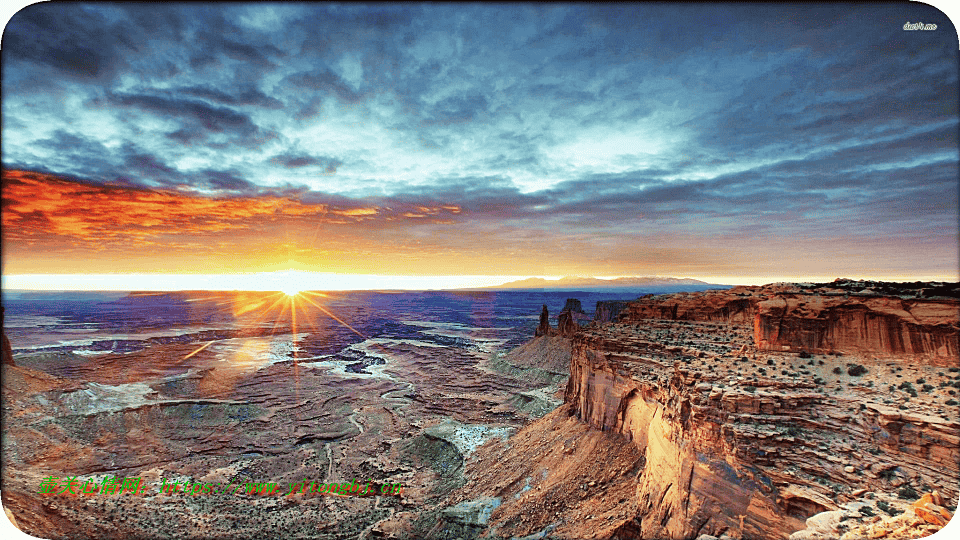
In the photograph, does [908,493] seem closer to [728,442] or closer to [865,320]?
[728,442]

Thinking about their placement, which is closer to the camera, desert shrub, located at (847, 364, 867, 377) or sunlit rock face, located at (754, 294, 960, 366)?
sunlit rock face, located at (754, 294, 960, 366)

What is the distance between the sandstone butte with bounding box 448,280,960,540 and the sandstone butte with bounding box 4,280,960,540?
0.04m

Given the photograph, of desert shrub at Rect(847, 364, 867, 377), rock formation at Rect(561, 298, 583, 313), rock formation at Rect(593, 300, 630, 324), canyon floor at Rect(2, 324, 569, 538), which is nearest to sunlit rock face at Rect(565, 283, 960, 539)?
desert shrub at Rect(847, 364, 867, 377)

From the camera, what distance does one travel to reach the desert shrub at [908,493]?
6777 mm

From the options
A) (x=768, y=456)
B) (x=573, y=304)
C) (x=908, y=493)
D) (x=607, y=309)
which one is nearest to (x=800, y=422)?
(x=768, y=456)

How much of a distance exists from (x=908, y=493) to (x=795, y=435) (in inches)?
67.0

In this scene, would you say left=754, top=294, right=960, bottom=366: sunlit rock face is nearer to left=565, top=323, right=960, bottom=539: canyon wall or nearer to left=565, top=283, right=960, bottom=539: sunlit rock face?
left=565, top=283, right=960, bottom=539: sunlit rock face

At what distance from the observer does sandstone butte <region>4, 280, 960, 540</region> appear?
7.27m

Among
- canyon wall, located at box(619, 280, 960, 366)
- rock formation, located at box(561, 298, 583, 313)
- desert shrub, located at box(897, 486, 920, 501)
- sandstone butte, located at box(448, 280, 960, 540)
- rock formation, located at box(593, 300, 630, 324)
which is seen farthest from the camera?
rock formation, located at box(561, 298, 583, 313)

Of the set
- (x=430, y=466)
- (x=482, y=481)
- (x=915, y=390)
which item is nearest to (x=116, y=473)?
(x=430, y=466)

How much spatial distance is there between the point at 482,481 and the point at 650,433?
9.28 m

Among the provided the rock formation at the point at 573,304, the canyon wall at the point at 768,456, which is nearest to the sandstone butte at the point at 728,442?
the canyon wall at the point at 768,456

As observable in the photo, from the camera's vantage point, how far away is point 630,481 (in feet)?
42.5

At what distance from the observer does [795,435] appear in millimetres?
8289
